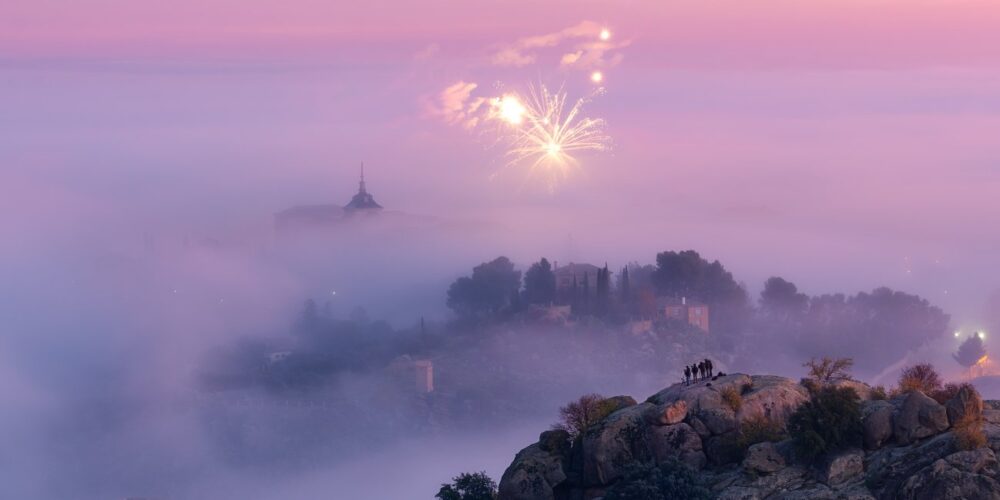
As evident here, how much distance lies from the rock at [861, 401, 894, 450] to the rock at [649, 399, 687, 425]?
12.3 meters

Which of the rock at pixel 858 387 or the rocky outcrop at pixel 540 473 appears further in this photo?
the rocky outcrop at pixel 540 473

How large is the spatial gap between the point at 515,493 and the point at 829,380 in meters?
23.7

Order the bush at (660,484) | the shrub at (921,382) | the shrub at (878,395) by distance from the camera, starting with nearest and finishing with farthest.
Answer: the bush at (660,484) < the shrub at (878,395) < the shrub at (921,382)

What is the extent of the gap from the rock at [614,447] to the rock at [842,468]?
12559mm

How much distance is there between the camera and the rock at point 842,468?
277 feet

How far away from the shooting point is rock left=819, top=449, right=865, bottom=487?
8450 cm

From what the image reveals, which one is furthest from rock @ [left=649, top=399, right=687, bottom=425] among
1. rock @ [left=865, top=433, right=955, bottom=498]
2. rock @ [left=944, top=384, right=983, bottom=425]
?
rock @ [left=944, top=384, right=983, bottom=425]

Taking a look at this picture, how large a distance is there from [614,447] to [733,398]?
8.68m

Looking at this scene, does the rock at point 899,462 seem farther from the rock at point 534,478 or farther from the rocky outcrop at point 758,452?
the rock at point 534,478

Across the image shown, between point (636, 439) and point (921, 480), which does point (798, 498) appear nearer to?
point (921, 480)

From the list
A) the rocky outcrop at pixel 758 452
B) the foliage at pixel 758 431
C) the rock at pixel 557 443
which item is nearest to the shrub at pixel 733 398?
the rocky outcrop at pixel 758 452

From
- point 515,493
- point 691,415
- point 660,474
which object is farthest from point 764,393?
point 515,493

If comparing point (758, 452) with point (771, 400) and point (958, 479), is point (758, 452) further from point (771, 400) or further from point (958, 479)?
point (958, 479)

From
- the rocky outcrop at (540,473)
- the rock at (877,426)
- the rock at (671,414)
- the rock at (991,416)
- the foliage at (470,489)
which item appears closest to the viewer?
the rock at (991,416)
